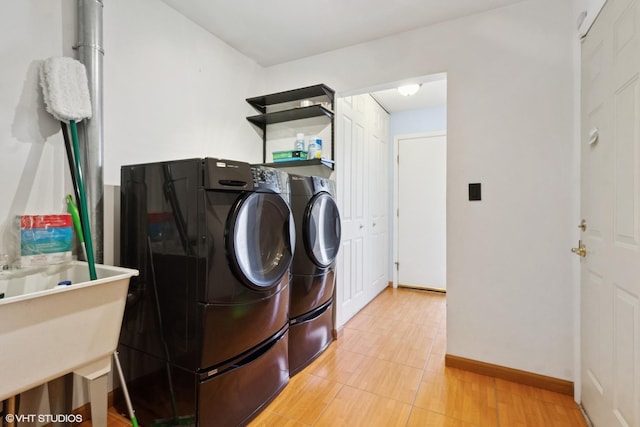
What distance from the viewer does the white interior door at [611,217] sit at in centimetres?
107

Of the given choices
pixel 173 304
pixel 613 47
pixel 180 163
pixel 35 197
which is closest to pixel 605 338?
pixel 613 47

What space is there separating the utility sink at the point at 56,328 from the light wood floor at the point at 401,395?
0.69 metres

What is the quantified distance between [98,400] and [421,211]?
3.57 m

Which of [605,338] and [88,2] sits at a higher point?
[88,2]

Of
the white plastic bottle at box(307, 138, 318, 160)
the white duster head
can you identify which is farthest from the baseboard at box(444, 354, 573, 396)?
the white duster head

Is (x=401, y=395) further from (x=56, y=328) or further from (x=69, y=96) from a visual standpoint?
(x=69, y=96)

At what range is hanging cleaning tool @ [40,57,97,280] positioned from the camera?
4.23 feet

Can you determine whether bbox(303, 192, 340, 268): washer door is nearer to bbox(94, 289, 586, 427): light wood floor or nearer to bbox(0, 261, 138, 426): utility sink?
bbox(94, 289, 586, 427): light wood floor

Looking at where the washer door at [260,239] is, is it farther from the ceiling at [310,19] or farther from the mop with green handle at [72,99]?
the ceiling at [310,19]

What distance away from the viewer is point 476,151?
77.3 inches

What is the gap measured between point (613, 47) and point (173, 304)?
2224 millimetres

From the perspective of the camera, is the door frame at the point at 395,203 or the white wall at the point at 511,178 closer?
the white wall at the point at 511,178

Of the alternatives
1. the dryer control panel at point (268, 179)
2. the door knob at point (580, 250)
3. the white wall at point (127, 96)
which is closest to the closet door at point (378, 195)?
the white wall at point (127, 96)

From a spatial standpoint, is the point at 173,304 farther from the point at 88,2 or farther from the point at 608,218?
the point at 608,218
